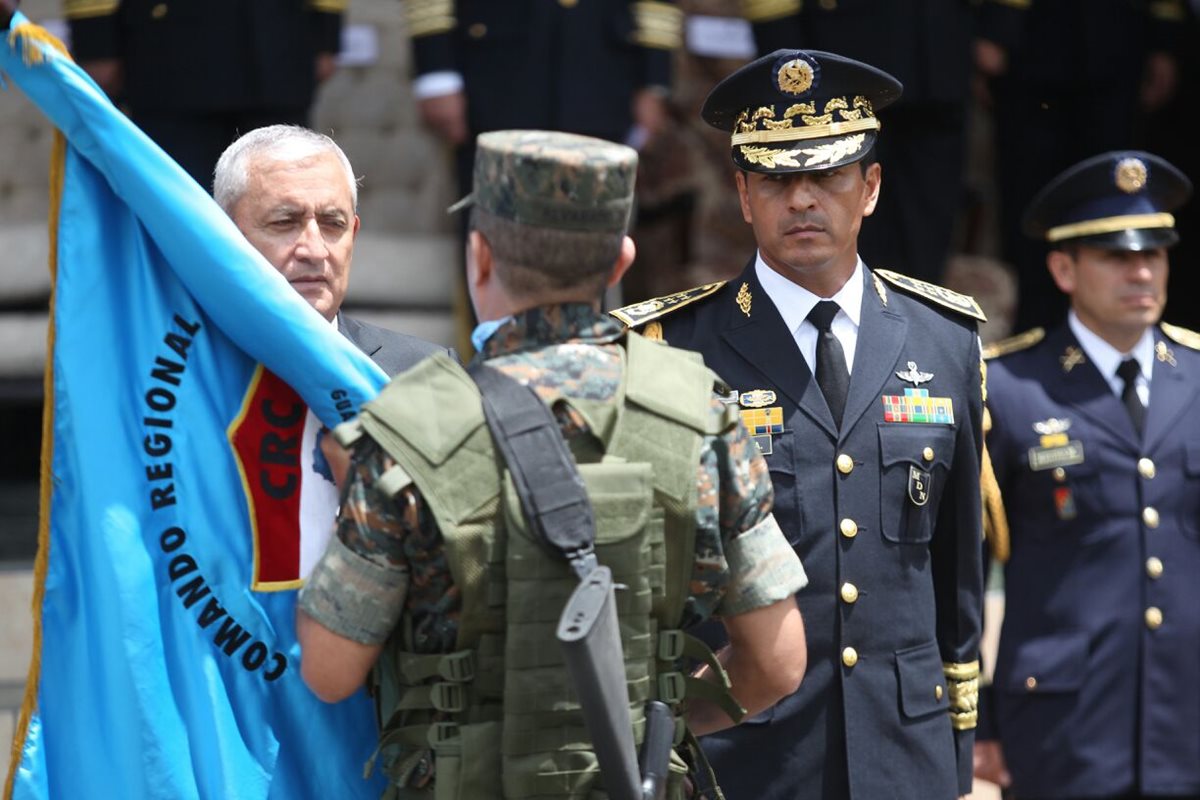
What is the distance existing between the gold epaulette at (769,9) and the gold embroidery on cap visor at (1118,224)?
1.73 meters

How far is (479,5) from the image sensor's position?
6160 millimetres

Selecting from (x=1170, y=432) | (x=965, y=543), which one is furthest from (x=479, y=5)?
(x=965, y=543)

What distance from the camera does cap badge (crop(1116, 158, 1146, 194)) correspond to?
496 cm

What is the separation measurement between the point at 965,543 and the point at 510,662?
4.49ft

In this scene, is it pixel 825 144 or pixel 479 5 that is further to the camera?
pixel 479 5

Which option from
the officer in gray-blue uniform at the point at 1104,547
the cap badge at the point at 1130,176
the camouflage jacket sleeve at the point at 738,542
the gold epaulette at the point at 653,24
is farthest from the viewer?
the gold epaulette at the point at 653,24

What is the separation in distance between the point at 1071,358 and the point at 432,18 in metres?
2.47

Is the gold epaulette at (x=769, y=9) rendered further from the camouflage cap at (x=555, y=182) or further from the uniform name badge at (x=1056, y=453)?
the camouflage cap at (x=555, y=182)

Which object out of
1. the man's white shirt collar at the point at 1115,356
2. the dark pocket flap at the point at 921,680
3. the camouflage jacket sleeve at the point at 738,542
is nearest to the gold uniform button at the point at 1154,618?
the man's white shirt collar at the point at 1115,356

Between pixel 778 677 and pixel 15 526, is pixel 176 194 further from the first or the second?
pixel 15 526

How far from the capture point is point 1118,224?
4.89 m

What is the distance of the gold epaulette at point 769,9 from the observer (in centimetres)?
633

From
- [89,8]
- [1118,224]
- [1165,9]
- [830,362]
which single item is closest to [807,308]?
[830,362]

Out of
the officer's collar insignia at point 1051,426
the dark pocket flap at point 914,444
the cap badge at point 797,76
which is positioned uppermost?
the cap badge at point 797,76
